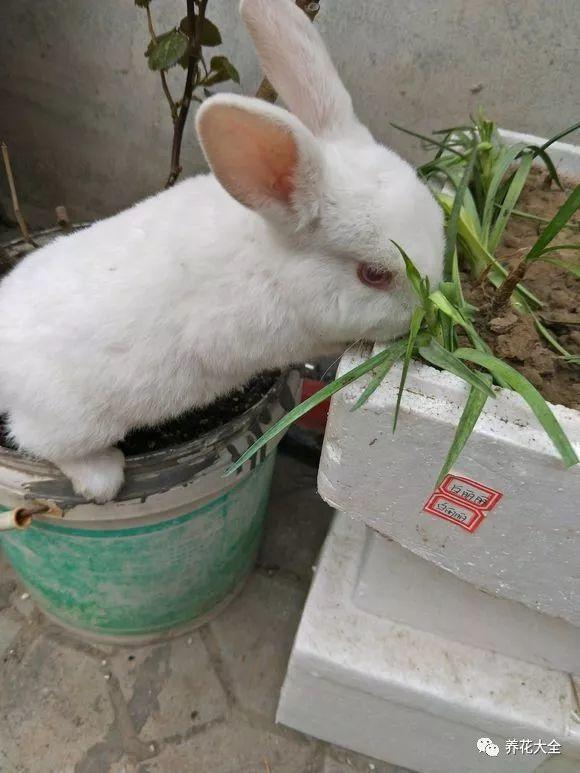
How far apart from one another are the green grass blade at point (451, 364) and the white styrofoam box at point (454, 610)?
427mm

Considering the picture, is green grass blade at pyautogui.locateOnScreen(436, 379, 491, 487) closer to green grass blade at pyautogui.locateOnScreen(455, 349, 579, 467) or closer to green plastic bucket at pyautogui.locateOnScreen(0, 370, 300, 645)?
green grass blade at pyautogui.locateOnScreen(455, 349, 579, 467)

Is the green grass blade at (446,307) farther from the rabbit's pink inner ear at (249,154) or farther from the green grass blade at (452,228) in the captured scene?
the rabbit's pink inner ear at (249,154)

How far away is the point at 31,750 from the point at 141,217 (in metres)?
1.21

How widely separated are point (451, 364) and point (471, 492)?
17cm

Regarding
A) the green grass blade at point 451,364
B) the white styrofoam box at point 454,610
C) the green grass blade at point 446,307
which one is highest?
the green grass blade at point 446,307

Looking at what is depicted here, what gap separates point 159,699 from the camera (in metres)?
1.51

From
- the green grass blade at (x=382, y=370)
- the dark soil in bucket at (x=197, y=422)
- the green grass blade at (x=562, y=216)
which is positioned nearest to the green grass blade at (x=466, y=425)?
the green grass blade at (x=382, y=370)

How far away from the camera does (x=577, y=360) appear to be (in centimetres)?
92

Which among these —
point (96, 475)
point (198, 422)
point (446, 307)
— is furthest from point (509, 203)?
point (96, 475)

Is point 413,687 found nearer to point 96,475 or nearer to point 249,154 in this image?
point 96,475

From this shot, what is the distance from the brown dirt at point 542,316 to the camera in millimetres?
903

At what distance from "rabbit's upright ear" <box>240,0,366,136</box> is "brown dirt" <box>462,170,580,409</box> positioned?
1.16 feet

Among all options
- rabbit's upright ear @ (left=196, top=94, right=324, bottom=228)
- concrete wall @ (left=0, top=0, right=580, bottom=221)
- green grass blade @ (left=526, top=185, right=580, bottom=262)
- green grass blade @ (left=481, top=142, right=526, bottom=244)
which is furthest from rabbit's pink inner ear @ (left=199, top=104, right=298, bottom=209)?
concrete wall @ (left=0, top=0, right=580, bottom=221)

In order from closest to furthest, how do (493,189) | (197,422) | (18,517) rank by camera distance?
1. (18,517)
2. (493,189)
3. (197,422)
